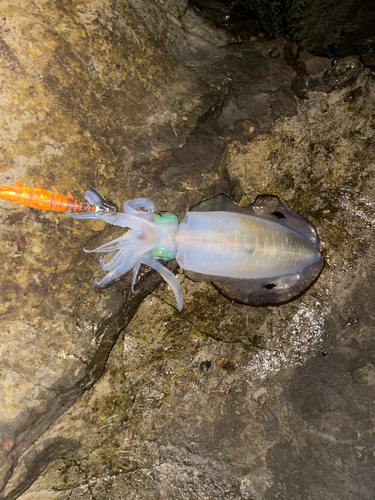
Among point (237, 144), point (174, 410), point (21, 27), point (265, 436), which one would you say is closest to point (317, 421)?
point (265, 436)

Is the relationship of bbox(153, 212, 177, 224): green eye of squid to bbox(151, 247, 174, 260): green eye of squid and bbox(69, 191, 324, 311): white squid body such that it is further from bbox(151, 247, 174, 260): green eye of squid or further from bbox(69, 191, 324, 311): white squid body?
bbox(151, 247, 174, 260): green eye of squid

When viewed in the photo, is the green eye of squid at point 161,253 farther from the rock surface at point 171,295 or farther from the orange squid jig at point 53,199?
the orange squid jig at point 53,199

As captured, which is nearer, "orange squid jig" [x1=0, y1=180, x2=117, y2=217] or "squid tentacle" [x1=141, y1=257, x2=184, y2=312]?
"orange squid jig" [x1=0, y1=180, x2=117, y2=217]

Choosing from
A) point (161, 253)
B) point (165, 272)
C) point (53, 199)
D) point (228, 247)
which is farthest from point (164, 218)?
point (53, 199)

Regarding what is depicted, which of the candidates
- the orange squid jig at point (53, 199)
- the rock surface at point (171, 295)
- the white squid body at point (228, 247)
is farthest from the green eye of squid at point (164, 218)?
the orange squid jig at point (53, 199)

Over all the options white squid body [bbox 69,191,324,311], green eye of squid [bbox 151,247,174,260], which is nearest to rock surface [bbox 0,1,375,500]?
white squid body [bbox 69,191,324,311]

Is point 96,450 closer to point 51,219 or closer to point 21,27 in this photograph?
point 51,219

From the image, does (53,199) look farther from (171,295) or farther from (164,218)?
(171,295)
